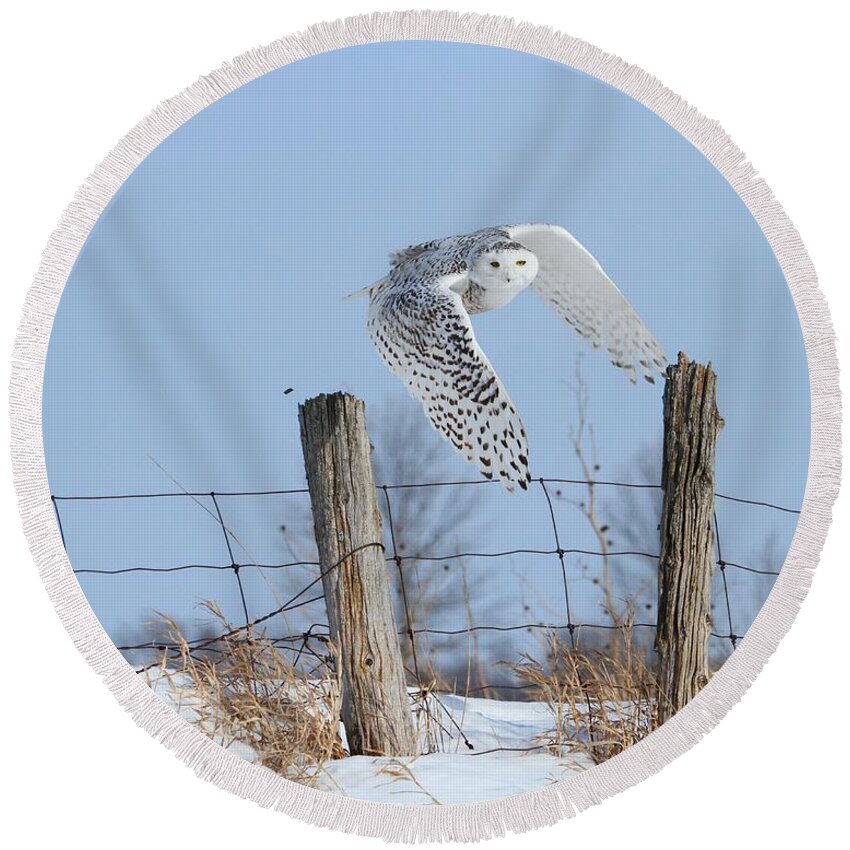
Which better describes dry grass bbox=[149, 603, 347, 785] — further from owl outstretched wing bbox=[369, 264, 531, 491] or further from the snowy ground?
owl outstretched wing bbox=[369, 264, 531, 491]

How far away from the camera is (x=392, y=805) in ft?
9.78

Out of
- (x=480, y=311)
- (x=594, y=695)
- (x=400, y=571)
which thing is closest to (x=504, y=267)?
(x=480, y=311)

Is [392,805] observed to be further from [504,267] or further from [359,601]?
[504,267]

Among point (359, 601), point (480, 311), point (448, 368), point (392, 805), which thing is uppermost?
point (480, 311)

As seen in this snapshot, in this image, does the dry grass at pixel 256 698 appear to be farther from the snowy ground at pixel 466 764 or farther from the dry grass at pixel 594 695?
the dry grass at pixel 594 695

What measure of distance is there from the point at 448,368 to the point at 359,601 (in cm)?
56

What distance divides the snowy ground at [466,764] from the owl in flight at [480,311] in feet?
1.77

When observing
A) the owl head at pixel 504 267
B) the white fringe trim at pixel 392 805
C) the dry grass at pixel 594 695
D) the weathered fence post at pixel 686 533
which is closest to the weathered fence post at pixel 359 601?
the white fringe trim at pixel 392 805

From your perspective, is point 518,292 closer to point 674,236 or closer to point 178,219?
point 674,236

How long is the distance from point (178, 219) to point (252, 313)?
271 millimetres

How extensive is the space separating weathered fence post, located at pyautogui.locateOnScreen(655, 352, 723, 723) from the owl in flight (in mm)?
112

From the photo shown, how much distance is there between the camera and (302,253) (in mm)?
3014

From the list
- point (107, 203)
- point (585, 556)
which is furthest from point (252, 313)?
point (585, 556)

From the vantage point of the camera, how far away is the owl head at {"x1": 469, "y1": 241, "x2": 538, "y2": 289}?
303cm
